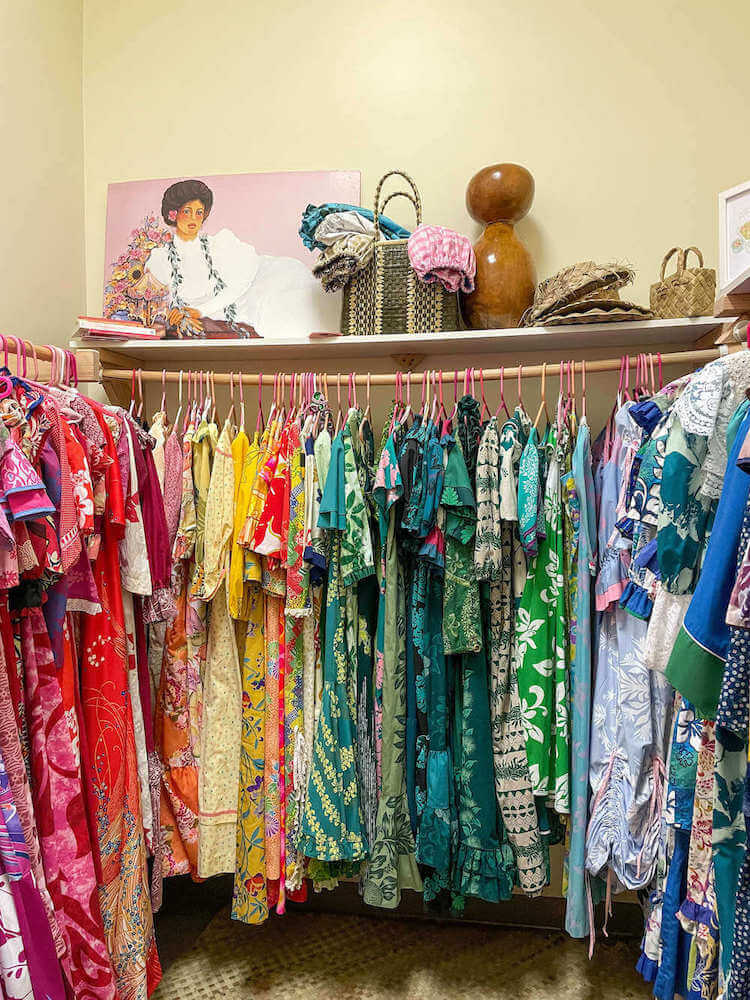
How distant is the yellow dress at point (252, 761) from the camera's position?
5.15 ft

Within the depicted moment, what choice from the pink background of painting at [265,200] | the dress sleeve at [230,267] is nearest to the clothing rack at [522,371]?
the dress sleeve at [230,267]

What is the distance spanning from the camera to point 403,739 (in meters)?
1.54

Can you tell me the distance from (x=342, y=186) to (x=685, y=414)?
1.30 m

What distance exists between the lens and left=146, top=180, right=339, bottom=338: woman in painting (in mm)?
1879

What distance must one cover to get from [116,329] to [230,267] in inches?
17.0

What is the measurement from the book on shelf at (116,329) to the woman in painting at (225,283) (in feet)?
0.63

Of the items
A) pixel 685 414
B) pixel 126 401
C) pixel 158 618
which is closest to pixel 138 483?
pixel 158 618

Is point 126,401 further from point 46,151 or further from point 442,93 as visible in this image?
point 442,93

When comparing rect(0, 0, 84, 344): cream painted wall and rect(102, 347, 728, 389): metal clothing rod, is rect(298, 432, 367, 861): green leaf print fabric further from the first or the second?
rect(0, 0, 84, 344): cream painted wall

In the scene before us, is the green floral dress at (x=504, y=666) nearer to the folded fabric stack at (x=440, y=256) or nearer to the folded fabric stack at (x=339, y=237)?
the folded fabric stack at (x=440, y=256)

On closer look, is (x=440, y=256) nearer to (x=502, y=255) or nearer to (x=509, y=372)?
(x=502, y=255)

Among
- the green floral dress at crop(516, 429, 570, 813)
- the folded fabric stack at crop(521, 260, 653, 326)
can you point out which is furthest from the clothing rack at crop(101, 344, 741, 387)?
the green floral dress at crop(516, 429, 570, 813)

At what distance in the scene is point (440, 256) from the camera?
5.00 feet

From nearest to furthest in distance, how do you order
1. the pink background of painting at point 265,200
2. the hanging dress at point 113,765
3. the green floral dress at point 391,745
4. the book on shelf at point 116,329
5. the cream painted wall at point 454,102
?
the hanging dress at point 113,765, the green floral dress at point 391,745, the book on shelf at point 116,329, the cream painted wall at point 454,102, the pink background of painting at point 265,200
